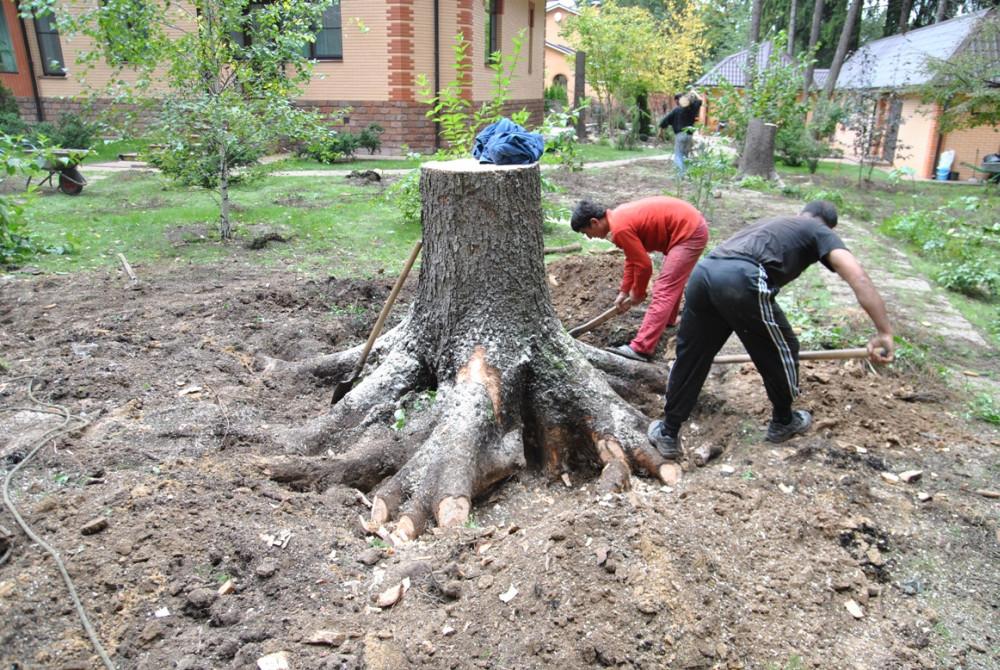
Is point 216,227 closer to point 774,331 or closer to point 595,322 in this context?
point 595,322

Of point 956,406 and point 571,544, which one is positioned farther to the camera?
point 956,406

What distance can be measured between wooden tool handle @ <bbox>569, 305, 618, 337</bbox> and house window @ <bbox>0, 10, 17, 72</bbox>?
67.3 ft

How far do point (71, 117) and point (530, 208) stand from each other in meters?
16.2

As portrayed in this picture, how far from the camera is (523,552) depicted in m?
2.72

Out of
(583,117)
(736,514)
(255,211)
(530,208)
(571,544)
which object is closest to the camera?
(571,544)

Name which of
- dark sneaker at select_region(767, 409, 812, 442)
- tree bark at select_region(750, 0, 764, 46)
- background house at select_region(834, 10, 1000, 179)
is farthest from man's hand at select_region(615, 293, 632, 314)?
tree bark at select_region(750, 0, 764, 46)

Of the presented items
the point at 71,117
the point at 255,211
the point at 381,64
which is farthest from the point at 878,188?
the point at 71,117

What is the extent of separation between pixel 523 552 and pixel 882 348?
7.18 ft

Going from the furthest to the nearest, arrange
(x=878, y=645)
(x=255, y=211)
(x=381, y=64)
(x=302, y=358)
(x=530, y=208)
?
(x=381, y=64) < (x=255, y=211) < (x=302, y=358) < (x=530, y=208) < (x=878, y=645)


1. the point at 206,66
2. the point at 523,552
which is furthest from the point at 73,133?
the point at 523,552

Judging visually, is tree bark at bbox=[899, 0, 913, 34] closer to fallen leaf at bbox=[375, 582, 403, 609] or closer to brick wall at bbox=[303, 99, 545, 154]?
brick wall at bbox=[303, 99, 545, 154]

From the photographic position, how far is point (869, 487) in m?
3.23

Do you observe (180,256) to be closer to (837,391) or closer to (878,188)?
(837,391)

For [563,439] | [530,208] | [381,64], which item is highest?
[381,64]
